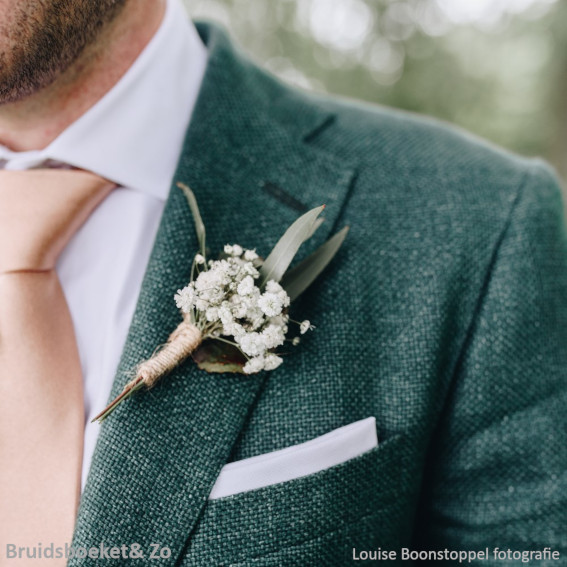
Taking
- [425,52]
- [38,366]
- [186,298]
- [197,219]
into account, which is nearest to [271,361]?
[186,298]

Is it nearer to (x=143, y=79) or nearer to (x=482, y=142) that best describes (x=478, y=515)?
(x=482, y=142)

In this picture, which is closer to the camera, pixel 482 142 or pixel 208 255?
pixel 208 255

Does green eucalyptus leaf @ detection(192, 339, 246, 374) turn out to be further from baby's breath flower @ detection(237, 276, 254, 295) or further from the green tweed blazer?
baby's breath flower @ detection(237, 276, 254, 295)

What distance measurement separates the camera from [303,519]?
2.69 feet

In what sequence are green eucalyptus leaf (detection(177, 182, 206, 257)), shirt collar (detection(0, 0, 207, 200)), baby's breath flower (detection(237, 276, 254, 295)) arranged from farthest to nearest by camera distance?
shirt collar (detection(0, 0, 207, 200)) < green eucalyptus leaf (detection(177, 182, 206, 257)) < baby's breath flower (detection(237, 276, 254, 295))

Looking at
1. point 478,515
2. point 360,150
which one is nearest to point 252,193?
point 360,150

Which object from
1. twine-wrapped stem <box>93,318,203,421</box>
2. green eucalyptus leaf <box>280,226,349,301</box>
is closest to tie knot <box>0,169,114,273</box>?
twine-wrapped stem <box>93,318,203,421</box>

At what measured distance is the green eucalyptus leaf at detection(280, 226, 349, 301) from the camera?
85 centimetres

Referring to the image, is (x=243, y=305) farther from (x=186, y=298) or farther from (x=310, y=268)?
(x=310, y=268)

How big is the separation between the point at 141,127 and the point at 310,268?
400 mm

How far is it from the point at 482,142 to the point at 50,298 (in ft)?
3.00

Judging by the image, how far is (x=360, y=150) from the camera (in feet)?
3.49

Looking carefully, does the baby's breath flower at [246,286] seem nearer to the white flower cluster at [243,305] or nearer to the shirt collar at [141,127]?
the white flower cluster at [243,305]

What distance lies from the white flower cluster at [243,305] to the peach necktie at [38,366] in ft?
0.84
